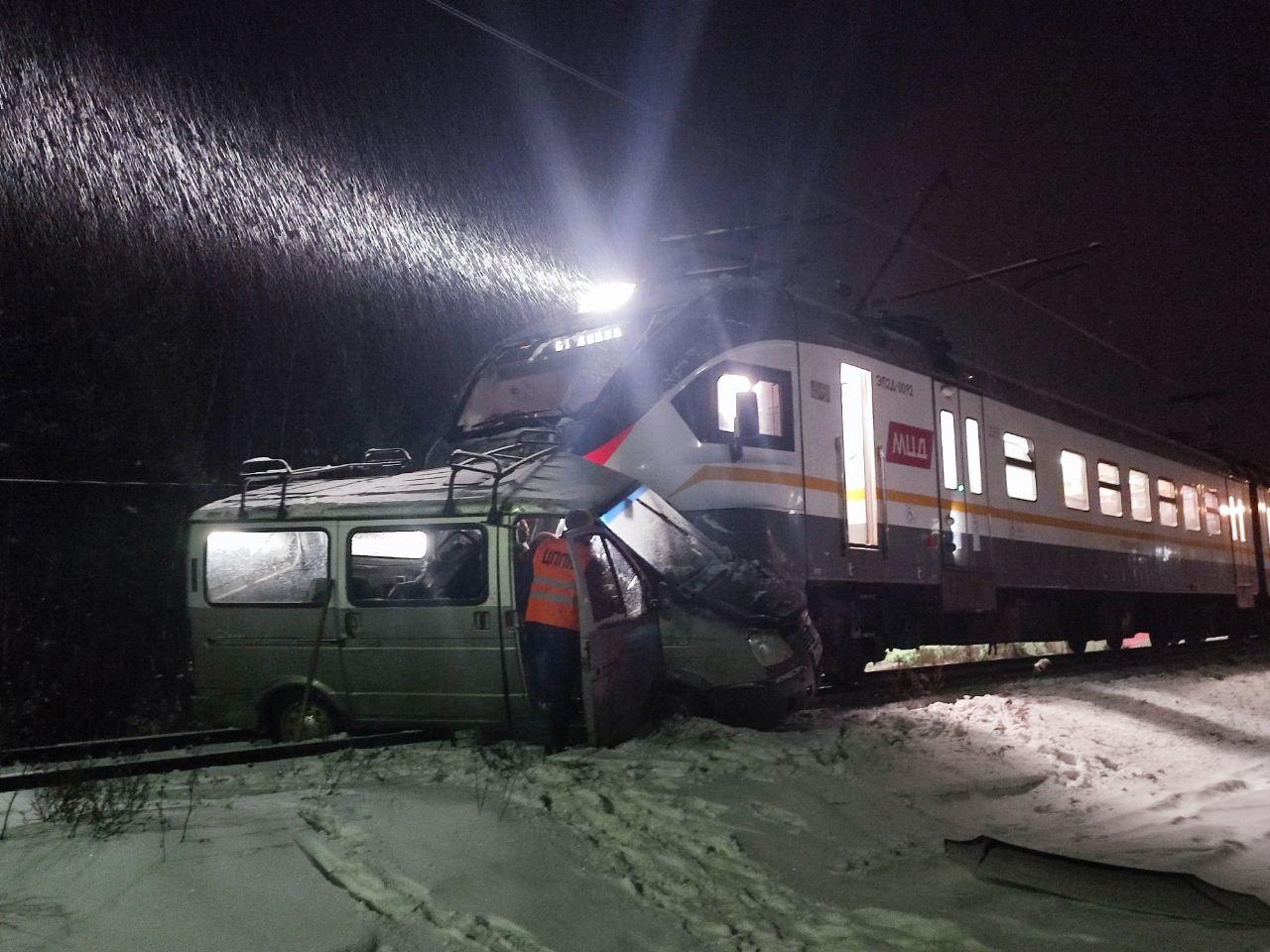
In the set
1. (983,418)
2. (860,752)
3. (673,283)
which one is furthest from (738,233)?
(860,752)

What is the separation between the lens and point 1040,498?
13.4 m

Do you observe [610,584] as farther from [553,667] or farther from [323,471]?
[323,471]

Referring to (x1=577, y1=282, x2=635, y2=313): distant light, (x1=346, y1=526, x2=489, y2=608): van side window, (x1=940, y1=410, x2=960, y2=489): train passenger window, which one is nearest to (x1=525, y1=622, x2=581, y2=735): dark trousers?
(x1=346, y1=526, x2=489, y2=608): van side window

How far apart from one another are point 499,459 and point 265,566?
181 centimetres

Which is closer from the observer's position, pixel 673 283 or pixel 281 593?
pixel 281 593

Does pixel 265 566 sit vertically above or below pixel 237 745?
above

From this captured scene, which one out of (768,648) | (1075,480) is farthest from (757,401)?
(1075,480)

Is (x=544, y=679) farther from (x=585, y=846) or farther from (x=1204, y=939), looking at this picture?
(x=1204, y=939)

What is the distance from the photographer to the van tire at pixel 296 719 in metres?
6.98

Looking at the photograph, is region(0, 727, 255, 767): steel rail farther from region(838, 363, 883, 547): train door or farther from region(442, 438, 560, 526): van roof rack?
region(838, 363, 883, 547): train door

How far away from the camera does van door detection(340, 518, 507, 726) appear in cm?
653

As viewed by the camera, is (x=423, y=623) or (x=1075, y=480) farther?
(x=1075, y=480)

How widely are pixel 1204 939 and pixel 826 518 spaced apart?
5559 mm

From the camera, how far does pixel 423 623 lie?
6629 mm
